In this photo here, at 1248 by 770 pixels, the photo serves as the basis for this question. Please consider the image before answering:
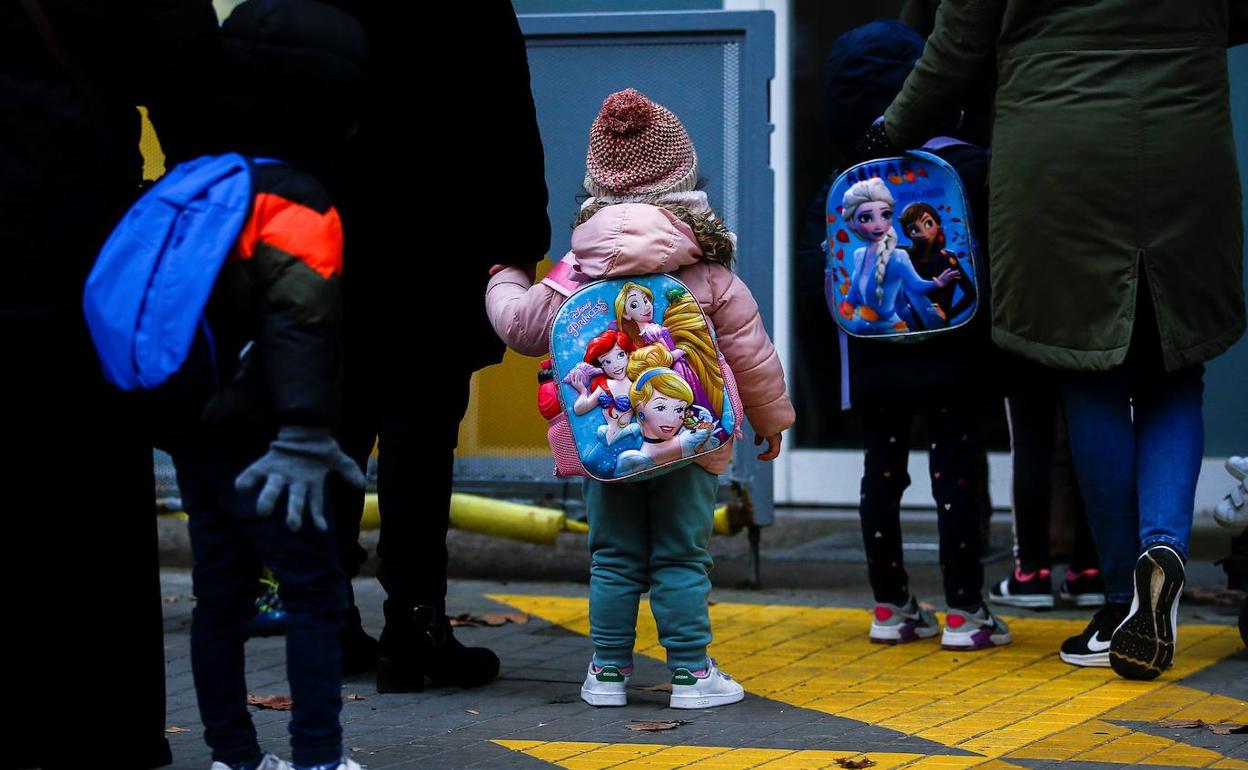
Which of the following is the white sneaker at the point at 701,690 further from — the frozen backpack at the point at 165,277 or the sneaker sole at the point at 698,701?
the frozen backpack at the point at 165,277

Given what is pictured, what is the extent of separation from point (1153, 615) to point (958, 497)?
74 centimetres

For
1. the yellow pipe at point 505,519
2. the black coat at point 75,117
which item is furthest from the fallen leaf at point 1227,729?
the yellow pipe at point 505,519

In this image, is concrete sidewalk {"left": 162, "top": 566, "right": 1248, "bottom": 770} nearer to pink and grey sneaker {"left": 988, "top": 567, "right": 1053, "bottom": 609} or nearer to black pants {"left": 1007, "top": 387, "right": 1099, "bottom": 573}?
pink and grey sneaker {"left": 988, "top": 567, "right": 1053, "bottom": 609}

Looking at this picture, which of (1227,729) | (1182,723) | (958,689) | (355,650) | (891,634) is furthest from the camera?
(891,634)

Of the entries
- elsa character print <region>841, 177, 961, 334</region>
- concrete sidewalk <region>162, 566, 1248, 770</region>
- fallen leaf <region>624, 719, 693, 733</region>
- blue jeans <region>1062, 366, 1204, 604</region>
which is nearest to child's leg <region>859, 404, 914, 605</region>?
concrete sidewalk <region>162, 566, 1248, 770</region>

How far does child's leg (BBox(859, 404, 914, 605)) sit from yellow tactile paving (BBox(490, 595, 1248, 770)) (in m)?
0.22

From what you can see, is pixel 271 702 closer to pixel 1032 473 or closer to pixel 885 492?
pixel 885 492

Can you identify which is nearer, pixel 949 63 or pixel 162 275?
pixel 162 275

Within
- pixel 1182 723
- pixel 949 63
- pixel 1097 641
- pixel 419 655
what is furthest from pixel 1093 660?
pixel 419 655

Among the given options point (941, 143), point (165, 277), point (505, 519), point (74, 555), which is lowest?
point (505, 519)

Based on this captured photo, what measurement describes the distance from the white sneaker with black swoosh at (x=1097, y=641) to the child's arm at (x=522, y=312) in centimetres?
167

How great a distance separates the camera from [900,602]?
537cm

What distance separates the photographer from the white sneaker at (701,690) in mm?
4531

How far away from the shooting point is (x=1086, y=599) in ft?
19.6
